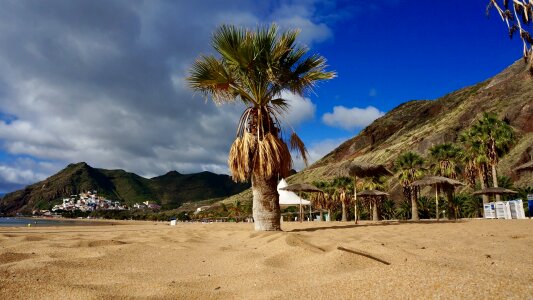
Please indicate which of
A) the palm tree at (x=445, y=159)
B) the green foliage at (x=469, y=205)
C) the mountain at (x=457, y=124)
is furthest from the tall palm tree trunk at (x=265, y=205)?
the palm tree at (x=445, y=159)

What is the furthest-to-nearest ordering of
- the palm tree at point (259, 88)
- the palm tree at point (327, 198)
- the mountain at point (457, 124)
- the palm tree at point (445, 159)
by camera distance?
1. the mountain at point (457, 124)
2. the palm tree at point (327, 198)
3. the palm tree at point (445, 159)
4. the palm tree at point (259, 88)

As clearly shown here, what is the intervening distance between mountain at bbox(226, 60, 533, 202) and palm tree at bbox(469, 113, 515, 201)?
6899mm

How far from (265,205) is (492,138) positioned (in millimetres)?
31577

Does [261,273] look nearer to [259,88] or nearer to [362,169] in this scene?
[259,88]

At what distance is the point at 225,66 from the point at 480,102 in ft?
277

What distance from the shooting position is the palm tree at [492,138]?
32.0m

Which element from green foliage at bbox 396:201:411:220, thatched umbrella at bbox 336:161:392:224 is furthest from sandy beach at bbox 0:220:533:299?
green foliage at bbox 396:201:411:220

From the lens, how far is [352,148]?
460 feet

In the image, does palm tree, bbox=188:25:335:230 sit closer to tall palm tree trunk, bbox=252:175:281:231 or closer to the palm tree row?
tall palm tree trunk, bbox=252:175:281:231

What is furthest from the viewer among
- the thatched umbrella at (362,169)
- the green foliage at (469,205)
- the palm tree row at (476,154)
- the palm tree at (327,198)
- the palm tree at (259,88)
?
the palm tree at (327,198)

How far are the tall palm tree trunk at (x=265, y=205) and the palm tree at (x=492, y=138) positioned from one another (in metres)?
29.6

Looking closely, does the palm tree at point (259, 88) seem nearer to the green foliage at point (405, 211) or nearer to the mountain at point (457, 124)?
the mountain at point (457, 124)

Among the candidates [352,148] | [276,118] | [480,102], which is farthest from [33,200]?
[276,118]

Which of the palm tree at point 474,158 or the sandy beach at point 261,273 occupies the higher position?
the palm tree at point 474,158
